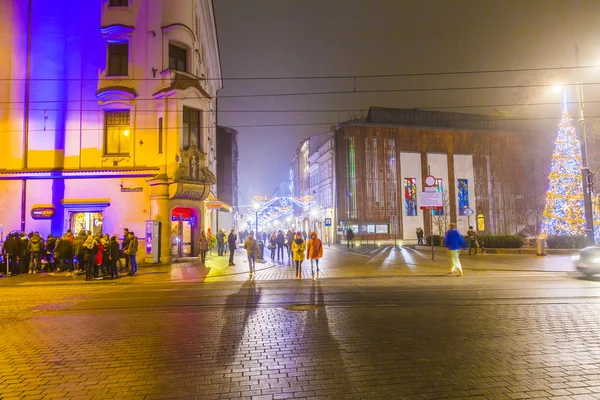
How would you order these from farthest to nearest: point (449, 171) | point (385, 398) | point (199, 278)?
point (449, 171) → point (199, 278) → point (385, 398)

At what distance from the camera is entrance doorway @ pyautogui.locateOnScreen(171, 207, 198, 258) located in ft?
79.5

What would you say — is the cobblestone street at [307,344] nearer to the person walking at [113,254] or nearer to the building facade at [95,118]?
the person walking at [113,254]

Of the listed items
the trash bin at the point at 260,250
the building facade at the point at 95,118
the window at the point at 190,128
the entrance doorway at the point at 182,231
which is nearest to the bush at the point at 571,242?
the trash bin at the point at 260,250

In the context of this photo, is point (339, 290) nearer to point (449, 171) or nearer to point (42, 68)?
point (42, 68)

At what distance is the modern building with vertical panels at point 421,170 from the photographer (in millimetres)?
55688

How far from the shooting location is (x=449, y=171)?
200 ft

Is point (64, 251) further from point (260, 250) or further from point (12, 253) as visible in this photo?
point (260, 250)

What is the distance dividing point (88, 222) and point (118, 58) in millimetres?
9690

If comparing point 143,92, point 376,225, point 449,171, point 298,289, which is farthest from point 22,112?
point 449,171

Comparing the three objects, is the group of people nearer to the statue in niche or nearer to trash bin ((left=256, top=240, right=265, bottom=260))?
the statue in niche

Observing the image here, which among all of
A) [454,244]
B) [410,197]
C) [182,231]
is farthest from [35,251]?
[410,197]

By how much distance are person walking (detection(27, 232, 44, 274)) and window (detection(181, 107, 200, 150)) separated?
8.73 m

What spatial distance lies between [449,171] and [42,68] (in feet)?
175

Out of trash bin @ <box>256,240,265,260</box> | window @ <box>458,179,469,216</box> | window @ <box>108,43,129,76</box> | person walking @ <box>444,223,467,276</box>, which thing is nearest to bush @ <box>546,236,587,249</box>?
person walking @ <box>444,223,467,276</box>
